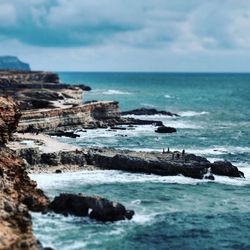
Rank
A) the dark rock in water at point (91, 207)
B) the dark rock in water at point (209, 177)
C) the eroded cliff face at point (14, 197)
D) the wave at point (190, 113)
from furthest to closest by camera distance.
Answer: the wave at point (190, 113)
the dark rock in water at point (209, 177)
the dark rock in water at point (91, 207)
the eroded cliff face at point (14, 197)

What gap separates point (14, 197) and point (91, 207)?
20.2 feet

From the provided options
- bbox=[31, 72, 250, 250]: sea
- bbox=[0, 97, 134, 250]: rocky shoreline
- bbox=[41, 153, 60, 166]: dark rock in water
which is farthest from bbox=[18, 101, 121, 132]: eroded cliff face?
bbox=[0, 97, 134, 250]: rocky shoreline

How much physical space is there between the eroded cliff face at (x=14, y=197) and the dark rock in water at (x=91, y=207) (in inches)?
53.4

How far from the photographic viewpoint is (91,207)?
46875 millimetres

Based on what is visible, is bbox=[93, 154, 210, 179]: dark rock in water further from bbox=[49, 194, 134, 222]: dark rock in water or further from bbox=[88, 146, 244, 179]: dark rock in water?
bbox=[49, 194, 134, 222]: dark rock in water

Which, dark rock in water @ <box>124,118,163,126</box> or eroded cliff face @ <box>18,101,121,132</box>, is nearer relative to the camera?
eroded cliff face @ <box>18,101,121,132</box>

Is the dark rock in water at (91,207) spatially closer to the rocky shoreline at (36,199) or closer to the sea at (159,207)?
the rocky shoreline at (36,199)

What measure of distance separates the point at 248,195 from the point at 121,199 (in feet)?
41.3

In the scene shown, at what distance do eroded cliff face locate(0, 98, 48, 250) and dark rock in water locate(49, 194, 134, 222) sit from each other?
4.45ft

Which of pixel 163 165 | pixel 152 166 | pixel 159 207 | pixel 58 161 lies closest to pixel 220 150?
pixel 163 165

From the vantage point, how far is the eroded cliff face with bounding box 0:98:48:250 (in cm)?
3419

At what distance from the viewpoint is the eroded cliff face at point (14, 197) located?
112 ft

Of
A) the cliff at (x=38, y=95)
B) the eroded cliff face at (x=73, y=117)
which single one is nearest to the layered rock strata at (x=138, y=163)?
the eroded cliff face at (x=73, y=117)

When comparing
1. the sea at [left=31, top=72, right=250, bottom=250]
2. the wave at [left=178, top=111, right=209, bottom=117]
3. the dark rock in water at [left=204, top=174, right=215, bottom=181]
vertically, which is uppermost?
the wave at [left=178, top=111, right=209, bottom=117]
